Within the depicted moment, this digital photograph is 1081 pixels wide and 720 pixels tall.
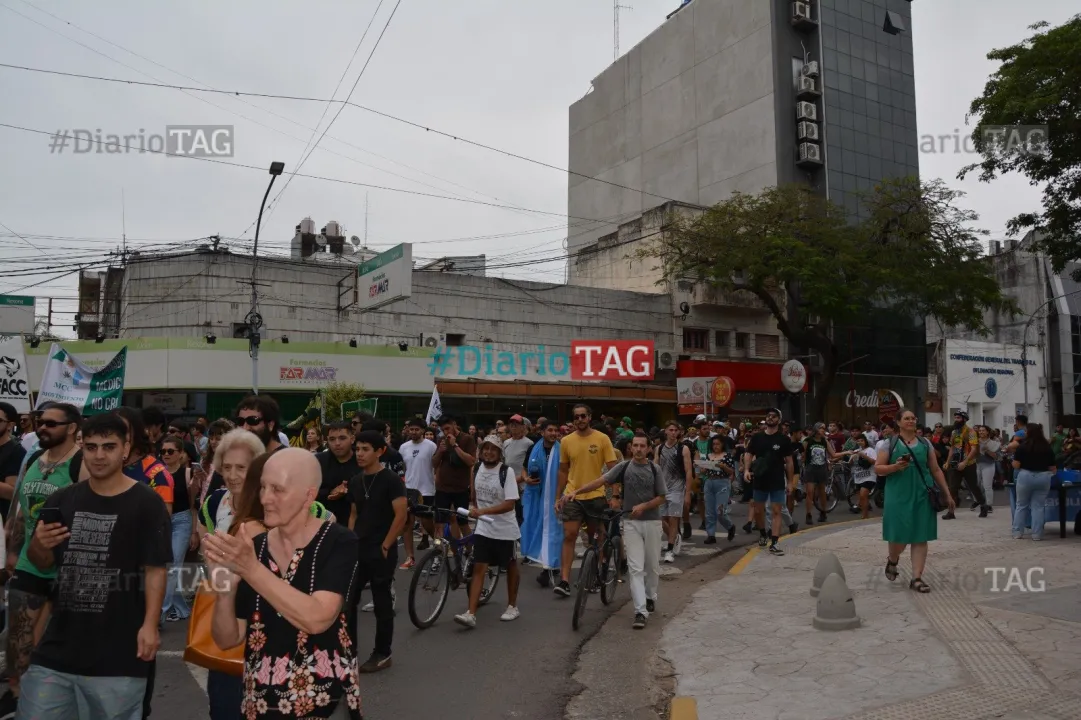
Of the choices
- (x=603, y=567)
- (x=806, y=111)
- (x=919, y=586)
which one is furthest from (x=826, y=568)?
(x=806, y=111)

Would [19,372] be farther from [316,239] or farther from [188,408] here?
[316,239]

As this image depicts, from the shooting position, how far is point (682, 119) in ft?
137

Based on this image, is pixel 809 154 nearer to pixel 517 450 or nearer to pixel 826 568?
pixel 517 450

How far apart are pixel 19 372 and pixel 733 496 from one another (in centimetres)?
1485

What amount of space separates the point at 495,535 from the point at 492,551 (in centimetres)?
16

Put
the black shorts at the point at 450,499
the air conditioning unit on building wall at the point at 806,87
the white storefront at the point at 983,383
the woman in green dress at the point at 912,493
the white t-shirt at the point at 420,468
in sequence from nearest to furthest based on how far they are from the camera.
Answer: the woman in green dress at the point at 912,493 → the black shorts at the point at 450,499 → the white t-shirt at the point at 420,468 → the air conditioning unit on building wall at the point at 806,87 → the white storefront at the point at 983,383

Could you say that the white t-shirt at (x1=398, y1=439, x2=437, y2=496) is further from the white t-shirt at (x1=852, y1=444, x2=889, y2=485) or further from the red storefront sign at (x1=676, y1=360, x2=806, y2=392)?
the red storefront sign at (x1=676, y1=360, x2=806, y2=392)

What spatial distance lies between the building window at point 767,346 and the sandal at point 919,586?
29795mm

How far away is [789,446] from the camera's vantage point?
12.6 meters

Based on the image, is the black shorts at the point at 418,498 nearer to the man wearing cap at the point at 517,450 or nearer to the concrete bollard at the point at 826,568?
the man wearing cap at the point at 517,450

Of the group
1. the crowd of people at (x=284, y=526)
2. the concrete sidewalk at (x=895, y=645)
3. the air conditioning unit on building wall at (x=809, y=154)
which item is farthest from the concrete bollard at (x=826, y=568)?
the air conditioning unit on building wall at (x=809, y=154)

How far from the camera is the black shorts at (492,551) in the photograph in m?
8.02

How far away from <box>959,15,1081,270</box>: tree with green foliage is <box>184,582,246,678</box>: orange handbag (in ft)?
48.2

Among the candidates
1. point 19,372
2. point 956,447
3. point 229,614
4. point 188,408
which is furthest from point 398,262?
point 229,614
